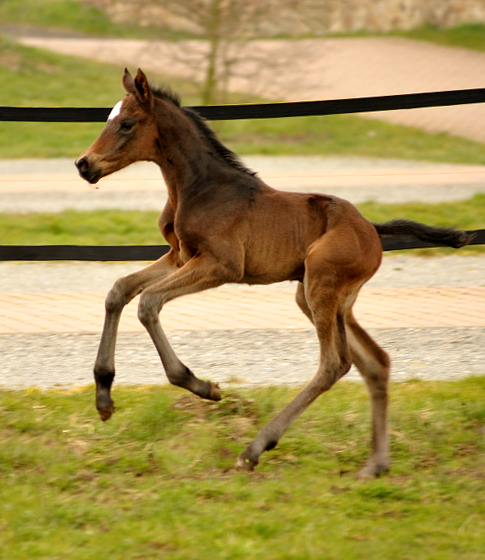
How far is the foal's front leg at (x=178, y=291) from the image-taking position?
4.11m

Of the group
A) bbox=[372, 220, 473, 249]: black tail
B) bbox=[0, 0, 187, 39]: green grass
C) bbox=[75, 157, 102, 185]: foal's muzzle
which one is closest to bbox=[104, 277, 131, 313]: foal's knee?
bbox=[75, 157, 102, 185]: foal's muzzle

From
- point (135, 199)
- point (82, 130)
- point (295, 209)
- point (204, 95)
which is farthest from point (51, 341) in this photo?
point (82, 130)

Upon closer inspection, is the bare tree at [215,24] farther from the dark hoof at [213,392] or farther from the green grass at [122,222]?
the dark hoof at [213,392]

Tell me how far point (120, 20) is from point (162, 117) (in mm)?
12724

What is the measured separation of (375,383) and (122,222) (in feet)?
22.7

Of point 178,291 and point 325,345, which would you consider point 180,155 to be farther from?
point 325,345

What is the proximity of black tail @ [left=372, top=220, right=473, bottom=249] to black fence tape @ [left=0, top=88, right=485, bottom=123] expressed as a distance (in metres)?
2.70

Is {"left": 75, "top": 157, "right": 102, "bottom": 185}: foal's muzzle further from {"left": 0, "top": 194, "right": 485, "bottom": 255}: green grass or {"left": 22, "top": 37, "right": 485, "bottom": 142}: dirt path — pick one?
{"left": 22, "top": 37, "right": 485, "bottom": 142}: dirt path

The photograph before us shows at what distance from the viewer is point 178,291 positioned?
163 inches

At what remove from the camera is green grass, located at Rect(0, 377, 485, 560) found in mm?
3342

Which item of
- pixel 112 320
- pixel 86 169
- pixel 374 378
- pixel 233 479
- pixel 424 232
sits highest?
pixel 86 169

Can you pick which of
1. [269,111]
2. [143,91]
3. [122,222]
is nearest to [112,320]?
[143,91]

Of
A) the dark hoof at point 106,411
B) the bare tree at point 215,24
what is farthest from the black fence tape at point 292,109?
the bare tree at point 215,24

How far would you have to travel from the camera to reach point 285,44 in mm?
16781
